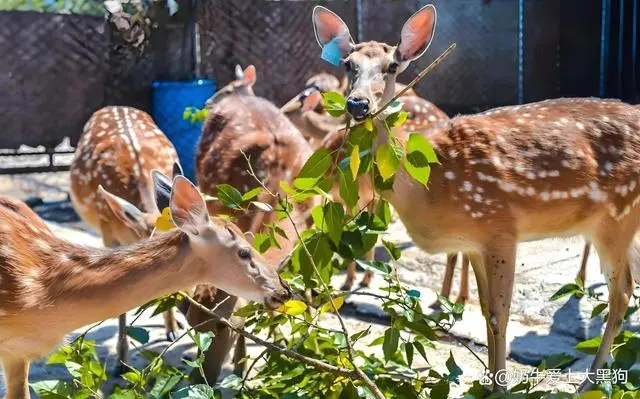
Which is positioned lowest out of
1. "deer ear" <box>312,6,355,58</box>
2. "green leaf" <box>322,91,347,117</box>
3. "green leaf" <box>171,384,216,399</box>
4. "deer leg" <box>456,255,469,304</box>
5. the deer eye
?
"deer leg" <box>456,255,469,304</box>

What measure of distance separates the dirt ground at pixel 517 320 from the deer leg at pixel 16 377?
1.90ft

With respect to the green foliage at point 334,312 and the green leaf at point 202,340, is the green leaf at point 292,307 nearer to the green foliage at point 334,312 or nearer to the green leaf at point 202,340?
the green foliage at point 334,312

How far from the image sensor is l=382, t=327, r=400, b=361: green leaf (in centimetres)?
370

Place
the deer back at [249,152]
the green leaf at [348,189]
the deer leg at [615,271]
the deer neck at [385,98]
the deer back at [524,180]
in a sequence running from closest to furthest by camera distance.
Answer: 1. the green leaf at [348,189]
2. the deer neck at [385,98]
3. the deer back at [524,180]
4. the deer leg at [615,271]
5. the deer back at [249,152]

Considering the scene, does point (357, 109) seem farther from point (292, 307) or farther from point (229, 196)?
point (292, 307)

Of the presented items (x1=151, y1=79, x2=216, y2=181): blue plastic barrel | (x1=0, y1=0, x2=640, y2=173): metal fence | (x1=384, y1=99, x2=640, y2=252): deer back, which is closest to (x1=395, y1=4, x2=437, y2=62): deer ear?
(x1=384, y1=99, x2=640, y2=252): deer back

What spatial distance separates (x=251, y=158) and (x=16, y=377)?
2.19 m

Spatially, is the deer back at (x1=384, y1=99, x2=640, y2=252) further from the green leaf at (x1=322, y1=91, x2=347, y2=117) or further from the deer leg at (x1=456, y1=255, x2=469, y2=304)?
the deer leg at (x1=456, y1=255, x2=469, y2=304)

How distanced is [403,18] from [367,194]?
683 cm

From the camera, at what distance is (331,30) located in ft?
15.8

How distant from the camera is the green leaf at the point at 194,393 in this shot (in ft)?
11.3

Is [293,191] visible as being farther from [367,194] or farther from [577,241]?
[577,241]

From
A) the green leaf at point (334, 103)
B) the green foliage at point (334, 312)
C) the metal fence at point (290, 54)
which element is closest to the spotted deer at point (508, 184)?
the green foliage at point (334, 312)

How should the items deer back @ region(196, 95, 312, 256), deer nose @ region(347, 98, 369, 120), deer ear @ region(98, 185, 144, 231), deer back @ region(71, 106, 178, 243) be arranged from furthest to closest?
deer back @ region(71, 106, 178, 243) < deer back @ region(196, 95, 312, 256) < deer ear @ region(98, 185, 144, 231) < deer nose @ region(347, 98, 369, 120)
